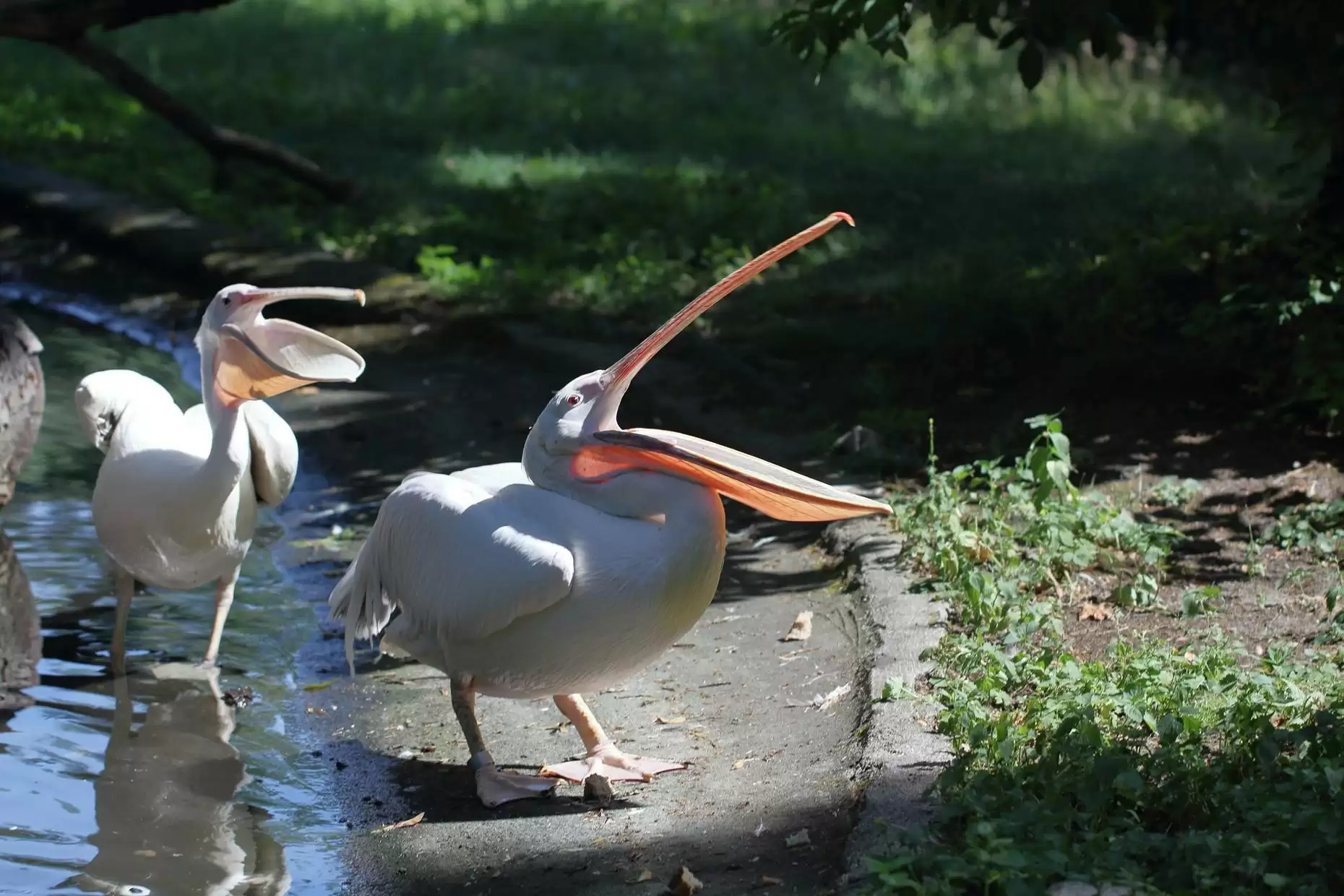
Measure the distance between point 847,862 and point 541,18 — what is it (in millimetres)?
15854

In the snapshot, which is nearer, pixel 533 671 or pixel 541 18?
pixel 533 671

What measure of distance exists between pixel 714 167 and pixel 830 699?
8184 mm

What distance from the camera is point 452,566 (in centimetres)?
397

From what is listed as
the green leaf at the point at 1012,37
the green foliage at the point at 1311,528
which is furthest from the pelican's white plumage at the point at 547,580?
the green leaf at the point at 1012,37

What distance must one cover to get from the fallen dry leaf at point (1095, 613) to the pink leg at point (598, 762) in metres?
1.35

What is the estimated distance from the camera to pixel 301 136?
13.2m

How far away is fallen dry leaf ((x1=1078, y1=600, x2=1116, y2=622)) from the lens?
15.6ft

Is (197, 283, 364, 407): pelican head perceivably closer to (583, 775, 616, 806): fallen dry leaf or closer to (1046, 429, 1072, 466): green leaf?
(583, 775, 616, 806): fallen dry leaf

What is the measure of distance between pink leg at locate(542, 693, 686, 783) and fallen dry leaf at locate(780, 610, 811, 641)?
817mm

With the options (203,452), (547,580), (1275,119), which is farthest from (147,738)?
(1275,119)

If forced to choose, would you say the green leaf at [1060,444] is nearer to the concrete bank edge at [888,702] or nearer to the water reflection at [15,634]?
the concrete bank edge at [888,702]

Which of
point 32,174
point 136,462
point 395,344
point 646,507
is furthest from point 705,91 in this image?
point 646,507

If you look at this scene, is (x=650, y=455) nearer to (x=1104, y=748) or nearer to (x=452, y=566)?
(x=452, y=566)

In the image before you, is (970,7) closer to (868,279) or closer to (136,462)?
(136,462)
